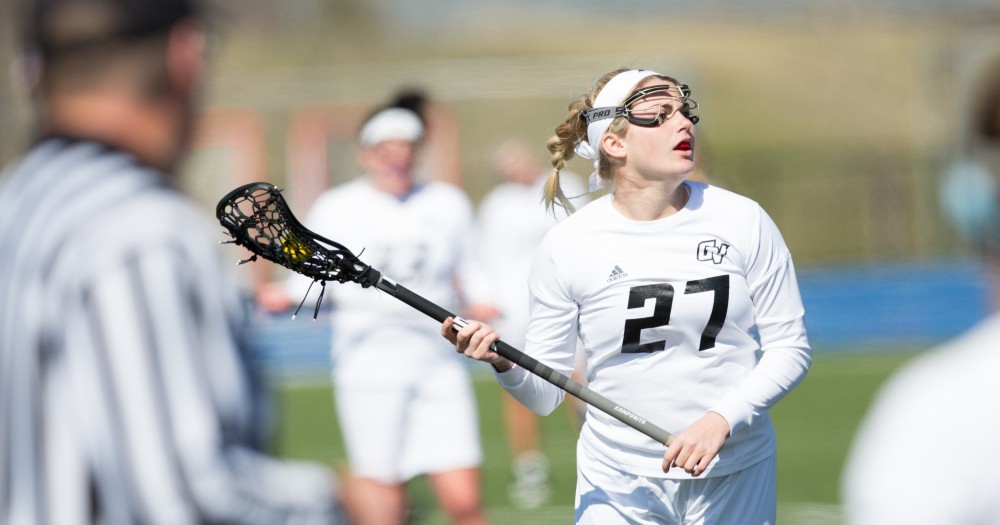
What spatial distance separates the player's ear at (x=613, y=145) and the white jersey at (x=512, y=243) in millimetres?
7090

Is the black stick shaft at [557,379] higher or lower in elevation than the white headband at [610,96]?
lower

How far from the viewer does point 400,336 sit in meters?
6.88

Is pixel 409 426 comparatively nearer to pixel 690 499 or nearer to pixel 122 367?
pixel 690 499

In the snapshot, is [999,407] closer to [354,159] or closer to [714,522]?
[714,522]

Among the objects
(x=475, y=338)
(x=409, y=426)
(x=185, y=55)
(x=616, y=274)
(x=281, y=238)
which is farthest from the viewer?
(x=409, y=426)

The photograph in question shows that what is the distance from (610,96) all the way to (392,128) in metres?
2.68

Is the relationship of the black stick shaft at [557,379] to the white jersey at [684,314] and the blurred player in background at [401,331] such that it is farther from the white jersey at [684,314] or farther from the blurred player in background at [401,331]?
the blurred player in background at [401,331]

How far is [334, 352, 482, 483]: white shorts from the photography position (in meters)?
6.71

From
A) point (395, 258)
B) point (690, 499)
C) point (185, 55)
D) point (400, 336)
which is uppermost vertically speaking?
point (185, 55)

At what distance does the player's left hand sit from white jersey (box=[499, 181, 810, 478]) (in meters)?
0.15

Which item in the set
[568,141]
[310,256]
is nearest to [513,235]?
[568,141]

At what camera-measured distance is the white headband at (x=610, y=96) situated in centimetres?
456

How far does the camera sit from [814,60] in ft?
159

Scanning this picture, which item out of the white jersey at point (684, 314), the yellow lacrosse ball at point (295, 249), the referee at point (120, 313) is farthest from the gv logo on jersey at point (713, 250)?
the referee at point (120, 313)
